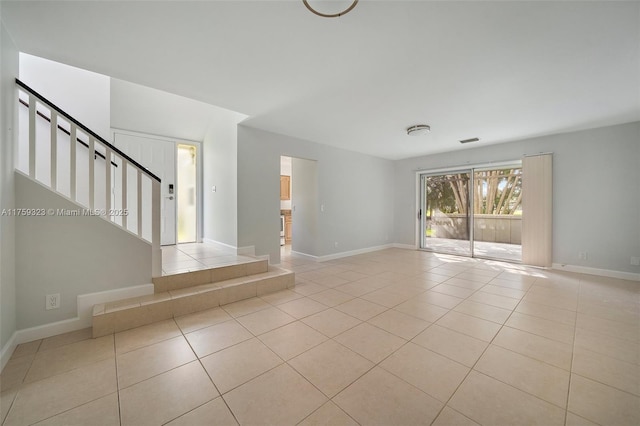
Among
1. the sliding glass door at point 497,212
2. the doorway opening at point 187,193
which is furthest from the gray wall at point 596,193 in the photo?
the doorway opening at point 187,193

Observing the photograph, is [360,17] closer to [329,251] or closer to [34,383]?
[34,383]

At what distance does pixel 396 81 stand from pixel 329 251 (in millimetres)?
3700

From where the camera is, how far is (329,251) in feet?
17.8

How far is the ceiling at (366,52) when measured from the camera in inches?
67.6

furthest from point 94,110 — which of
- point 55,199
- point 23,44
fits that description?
point 55,199

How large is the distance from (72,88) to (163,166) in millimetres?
1828

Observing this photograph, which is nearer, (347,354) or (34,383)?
(34,383)

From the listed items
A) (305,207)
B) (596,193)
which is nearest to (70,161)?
(305,207)

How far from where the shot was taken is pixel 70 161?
90.1 inches

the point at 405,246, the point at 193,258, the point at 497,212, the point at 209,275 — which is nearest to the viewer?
the point at 209,275

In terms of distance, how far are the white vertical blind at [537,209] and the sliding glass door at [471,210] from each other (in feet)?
2.93

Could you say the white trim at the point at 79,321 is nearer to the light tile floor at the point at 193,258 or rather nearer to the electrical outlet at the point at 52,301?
the electrical outlet at the point at 52,301

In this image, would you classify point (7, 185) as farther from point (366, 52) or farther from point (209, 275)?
point (366, 52)

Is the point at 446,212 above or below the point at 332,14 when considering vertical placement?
below
